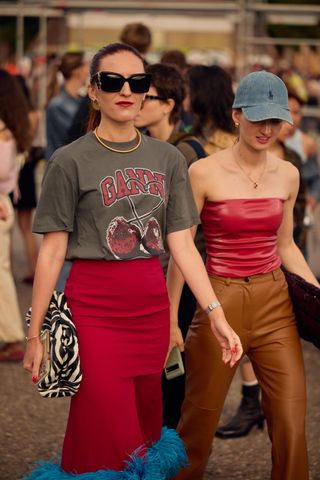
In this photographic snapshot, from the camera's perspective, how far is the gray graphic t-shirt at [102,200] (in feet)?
14.0

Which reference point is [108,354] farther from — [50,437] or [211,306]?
[50,437]

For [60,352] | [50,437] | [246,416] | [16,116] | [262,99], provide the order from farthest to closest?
[16,116]
[246,416]
[50,437]
[262,99]
[60,352]

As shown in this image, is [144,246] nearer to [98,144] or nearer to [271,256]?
[98,144]

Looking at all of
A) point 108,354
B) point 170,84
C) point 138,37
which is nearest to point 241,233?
point 108,354

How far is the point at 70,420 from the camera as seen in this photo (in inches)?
171

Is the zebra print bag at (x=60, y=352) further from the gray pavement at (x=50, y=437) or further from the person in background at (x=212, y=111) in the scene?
the person in background at (x=212, y=111)

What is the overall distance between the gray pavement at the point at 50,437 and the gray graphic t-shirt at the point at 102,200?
1.79 metres

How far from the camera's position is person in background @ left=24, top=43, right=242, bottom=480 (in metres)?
4.27

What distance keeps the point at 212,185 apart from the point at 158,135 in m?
0.90

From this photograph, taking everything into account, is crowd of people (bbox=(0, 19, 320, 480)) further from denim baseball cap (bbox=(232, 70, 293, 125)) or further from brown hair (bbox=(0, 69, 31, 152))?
brown hair (bbox=(0, 69, 31, 152))

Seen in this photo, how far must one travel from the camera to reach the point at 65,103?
9.24 meters

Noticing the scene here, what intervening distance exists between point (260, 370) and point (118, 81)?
1383 mm

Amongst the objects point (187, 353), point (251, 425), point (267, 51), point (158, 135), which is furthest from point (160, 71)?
point (267, 51)

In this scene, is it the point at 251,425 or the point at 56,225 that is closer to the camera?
the point at 56,225
